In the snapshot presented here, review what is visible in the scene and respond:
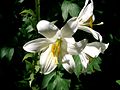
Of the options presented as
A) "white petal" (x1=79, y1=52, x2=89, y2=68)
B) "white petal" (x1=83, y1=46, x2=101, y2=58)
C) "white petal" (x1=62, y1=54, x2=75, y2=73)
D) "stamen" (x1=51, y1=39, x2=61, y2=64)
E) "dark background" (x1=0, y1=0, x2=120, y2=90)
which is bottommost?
"dark background" (x1=0, y1=0, x2=120, y2=90)

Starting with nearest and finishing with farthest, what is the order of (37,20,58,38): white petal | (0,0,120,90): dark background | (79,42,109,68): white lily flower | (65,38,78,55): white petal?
1. (37,20,58,38): white petal
2. (65,38,78,55): white petal
3. (79,42,109,68): white lily flower
4. (0,0,120,90): dark background

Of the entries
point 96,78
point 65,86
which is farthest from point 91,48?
point 96,78

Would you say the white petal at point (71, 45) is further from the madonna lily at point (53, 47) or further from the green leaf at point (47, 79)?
the green leaf at point (47, 79)

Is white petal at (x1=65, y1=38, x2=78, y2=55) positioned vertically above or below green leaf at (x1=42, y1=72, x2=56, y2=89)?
above

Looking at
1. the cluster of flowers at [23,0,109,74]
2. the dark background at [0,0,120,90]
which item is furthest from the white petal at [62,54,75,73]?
the dark background at [0,0,120,90]

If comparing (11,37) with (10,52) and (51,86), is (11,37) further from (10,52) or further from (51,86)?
(51,86)

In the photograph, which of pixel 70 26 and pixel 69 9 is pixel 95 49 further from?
pixel 69 9

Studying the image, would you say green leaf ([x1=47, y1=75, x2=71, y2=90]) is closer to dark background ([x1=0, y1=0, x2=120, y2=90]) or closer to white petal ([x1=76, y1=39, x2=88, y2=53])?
dark background ([x1=0, y1=0, x2=120, y2=90])

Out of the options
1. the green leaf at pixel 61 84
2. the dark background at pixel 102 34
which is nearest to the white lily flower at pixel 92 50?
the green leaf at pixel 61 84
